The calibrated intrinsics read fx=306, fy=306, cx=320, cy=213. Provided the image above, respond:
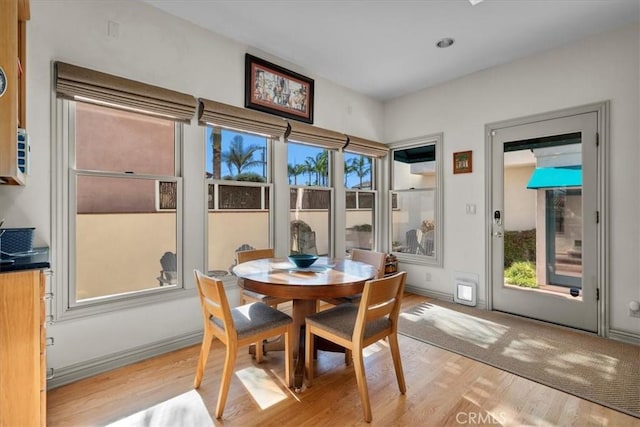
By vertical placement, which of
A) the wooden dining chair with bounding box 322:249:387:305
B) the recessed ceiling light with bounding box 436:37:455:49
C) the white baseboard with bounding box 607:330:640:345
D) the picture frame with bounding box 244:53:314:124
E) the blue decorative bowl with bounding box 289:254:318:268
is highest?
the recessed ceiling light with bounding box 436:37:455:49

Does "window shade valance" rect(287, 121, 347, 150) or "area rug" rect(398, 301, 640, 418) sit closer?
"area rug" rect(398, 301, 640, 418)

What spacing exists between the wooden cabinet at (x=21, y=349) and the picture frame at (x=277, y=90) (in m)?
2.31

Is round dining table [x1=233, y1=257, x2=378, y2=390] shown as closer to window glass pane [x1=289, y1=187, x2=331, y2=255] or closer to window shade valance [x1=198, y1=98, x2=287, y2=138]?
window glass pane [x1=289, y1=187, x2=331, y2=255]

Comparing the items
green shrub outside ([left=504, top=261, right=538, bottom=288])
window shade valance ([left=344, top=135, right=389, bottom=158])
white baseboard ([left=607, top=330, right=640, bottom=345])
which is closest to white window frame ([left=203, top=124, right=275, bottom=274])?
window shade valance ([left=344, top=135, right=389, bottom=158])

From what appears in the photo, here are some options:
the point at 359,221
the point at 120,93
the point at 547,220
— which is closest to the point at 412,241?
the point at 359,221

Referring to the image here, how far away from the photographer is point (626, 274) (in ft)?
9.12

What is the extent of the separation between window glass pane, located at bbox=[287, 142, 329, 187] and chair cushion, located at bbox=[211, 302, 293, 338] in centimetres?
180

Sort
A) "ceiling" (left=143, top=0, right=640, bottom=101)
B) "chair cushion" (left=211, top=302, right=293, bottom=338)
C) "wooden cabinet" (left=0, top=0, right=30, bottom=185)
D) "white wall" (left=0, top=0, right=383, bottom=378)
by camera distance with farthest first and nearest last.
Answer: "ceiling" (left=143, top=0, right=640, bottom=101) → "white wall" (left=0, top=0, right=383, bottom=378) → "chair cushion" (left=211, top=302, right=293, bottom=338) → "wooden cabinet" (left=0, top=0, right=30, bottom=185)

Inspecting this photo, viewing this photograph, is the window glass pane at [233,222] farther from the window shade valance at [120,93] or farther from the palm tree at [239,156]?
the window shade valance at [120,93]

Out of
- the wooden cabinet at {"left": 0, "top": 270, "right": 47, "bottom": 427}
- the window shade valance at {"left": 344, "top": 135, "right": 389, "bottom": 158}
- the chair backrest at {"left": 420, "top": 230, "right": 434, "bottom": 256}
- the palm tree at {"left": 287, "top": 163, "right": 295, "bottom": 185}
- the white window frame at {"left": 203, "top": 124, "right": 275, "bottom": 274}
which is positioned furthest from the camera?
the chair backrest at {"left": 420, "top": 230, "right": 434, "bottom": 256}

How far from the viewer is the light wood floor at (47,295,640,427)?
1.74m

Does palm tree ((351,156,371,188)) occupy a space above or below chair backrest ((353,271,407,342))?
above

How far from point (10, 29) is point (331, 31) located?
226cm

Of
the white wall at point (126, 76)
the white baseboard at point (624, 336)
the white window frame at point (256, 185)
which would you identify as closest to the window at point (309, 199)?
the white window frame at point (256, 185)
